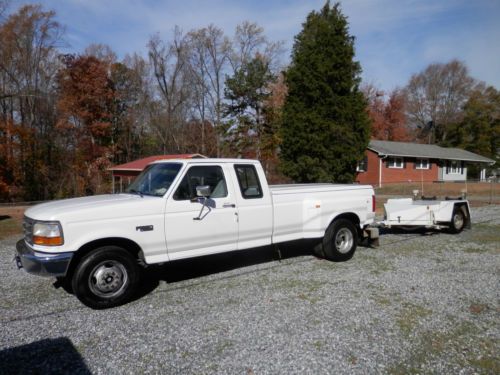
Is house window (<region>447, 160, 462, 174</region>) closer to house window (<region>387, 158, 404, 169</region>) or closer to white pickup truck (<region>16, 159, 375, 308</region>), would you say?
house window (<region>387, 158, 404, 169</region>)

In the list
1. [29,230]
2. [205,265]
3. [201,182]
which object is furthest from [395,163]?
[29,230]

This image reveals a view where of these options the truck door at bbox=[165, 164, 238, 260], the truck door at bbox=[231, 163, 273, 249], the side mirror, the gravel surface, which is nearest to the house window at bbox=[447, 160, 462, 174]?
the gravel surface

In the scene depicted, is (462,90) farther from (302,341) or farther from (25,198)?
(302,341)

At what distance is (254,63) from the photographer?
3631 centimetres

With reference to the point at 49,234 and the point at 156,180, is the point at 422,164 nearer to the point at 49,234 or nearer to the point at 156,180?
the point at 156,180

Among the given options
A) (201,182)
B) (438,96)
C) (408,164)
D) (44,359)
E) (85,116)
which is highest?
(438,96)

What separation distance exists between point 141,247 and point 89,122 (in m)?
34.1

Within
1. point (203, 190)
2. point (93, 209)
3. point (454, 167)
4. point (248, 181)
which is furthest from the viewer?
point (454, 167)

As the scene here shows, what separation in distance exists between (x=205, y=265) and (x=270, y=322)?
299 centimetres

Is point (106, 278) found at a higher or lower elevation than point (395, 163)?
lower

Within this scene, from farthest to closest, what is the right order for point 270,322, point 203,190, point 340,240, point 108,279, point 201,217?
point 340,240
point 201,217
point 203,190
point 108,279
point 270,322

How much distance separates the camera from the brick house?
33469 mm

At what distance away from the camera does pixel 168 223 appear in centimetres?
546

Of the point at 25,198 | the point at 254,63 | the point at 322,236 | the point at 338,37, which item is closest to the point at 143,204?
the point at 322,236
